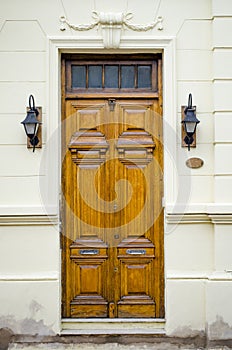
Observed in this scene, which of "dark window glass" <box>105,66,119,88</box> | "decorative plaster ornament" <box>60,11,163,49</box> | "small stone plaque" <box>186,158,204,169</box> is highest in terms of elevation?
"decorative plaster ornament" <box>60,11,163,49</box>

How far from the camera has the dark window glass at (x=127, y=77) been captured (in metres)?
5.52

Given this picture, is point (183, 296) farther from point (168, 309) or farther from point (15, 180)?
point (15, 180)

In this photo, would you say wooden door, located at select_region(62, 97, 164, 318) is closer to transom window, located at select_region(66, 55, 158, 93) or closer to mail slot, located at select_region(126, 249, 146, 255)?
mail slot, located at select_region(126, 249, 146, 255)

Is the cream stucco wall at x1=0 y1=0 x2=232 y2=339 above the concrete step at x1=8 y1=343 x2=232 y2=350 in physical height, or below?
above

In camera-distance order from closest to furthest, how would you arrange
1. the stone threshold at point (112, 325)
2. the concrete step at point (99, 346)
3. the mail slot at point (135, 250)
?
1. the concrete step at point (99, 346)
2. the stone threshold at point (112, 325)
3. the mail slot at point (135, 250)

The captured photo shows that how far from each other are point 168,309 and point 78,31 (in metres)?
3.44

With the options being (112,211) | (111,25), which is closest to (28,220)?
(112,211)

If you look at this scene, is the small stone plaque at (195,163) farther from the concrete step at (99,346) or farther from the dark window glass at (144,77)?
the concrete step at (99,346)

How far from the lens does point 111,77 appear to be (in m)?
5.52

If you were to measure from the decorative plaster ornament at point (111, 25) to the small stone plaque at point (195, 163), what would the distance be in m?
1.61

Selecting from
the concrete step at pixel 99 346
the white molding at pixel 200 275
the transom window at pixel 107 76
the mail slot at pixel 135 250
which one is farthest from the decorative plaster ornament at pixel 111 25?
the concrete step at pixel 99 346

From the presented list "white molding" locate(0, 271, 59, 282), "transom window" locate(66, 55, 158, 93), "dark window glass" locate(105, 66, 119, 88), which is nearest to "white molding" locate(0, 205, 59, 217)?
"white molding" locate(0, 271, 59, 282)

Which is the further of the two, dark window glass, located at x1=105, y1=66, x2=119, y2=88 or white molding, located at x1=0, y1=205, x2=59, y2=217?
dark window glass, located at x1=105, y1=66, x2=119, y2=88

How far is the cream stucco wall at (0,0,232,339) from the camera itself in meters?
5.22
